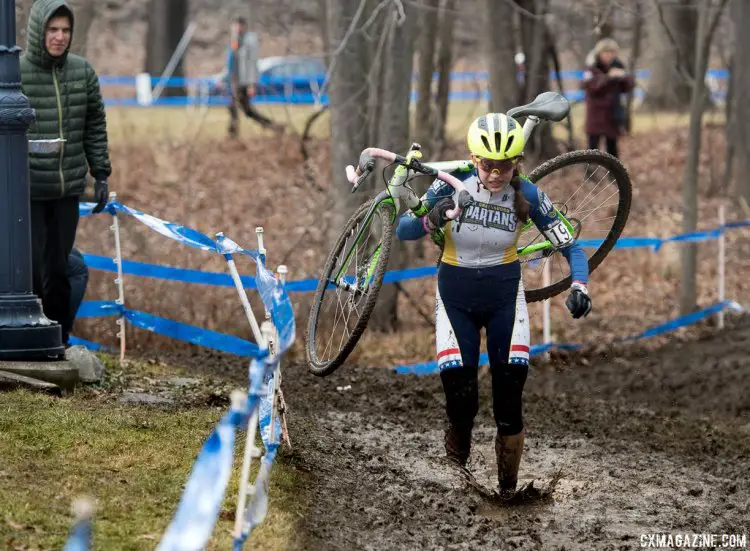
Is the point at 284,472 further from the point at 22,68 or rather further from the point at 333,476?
the point at 22,68

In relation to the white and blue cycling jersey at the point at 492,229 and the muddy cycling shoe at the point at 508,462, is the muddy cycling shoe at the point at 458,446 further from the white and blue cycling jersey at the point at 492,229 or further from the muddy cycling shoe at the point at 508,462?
the white and blue cycling jersey at the point at 492,229

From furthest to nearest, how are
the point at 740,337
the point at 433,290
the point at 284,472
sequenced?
1. the point at 433,290
2. the point at 740,337
3. the point at 284,472

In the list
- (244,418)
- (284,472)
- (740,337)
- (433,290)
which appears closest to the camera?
(244,418)

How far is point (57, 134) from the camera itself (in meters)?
8.74

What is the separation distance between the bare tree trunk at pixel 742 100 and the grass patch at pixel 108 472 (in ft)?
39.5

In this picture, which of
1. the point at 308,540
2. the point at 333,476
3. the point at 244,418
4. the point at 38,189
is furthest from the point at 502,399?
the point at 38,189

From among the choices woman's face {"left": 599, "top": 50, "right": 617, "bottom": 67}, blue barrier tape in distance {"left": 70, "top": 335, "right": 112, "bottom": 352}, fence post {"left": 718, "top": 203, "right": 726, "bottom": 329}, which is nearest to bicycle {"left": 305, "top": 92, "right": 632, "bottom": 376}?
blue barrier tape in distance {"left": 70, "top": 335, "right": 112, "bottom": 352}

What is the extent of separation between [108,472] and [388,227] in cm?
197

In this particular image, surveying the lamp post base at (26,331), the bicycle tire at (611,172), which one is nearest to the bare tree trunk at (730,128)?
the bicycle tire at (611,172)

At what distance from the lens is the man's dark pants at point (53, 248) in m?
8.80

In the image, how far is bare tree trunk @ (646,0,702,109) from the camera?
24.9 meters

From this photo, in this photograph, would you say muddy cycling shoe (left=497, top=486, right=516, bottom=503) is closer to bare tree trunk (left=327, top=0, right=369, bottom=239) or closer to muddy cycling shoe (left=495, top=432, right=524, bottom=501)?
muddy cycling shoe (left=495, top=432, right=524, bottom=501)

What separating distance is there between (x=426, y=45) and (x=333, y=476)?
370 inches

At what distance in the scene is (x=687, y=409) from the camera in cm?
1084
